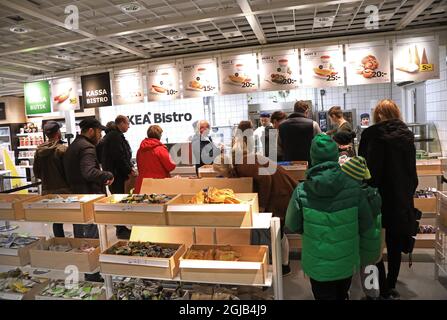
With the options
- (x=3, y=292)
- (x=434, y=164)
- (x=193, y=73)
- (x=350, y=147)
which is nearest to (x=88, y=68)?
(x=193, y=73)

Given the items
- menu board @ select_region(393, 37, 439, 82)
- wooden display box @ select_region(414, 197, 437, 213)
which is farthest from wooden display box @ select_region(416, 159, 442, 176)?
menu board @ select_region(393, 37, 439, 82)

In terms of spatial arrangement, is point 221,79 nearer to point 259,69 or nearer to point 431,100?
point 259,69

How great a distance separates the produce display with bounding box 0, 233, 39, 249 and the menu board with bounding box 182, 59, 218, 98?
367cm

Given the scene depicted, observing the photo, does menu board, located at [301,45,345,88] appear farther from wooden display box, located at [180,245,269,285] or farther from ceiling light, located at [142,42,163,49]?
wooden display box, located at [180,245,269,285]

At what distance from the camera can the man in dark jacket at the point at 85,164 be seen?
3.43 m

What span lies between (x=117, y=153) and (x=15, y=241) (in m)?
1.78

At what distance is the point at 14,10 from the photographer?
398 cm

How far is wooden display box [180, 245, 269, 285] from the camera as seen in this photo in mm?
2385

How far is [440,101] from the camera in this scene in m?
5.88

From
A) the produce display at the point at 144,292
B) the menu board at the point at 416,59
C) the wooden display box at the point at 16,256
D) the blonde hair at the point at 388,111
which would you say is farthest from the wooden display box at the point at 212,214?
the menu board at the point at 416,59

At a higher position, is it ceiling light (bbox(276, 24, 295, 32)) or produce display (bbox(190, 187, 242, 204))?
ceiling light (bbox(276, 24, 295, 32))

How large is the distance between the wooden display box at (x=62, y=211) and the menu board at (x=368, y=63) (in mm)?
4443

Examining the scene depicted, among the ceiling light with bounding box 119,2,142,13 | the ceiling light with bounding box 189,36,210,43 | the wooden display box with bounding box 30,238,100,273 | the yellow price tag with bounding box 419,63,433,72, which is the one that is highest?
the ceiling light with bounding box 119,2,142,13
